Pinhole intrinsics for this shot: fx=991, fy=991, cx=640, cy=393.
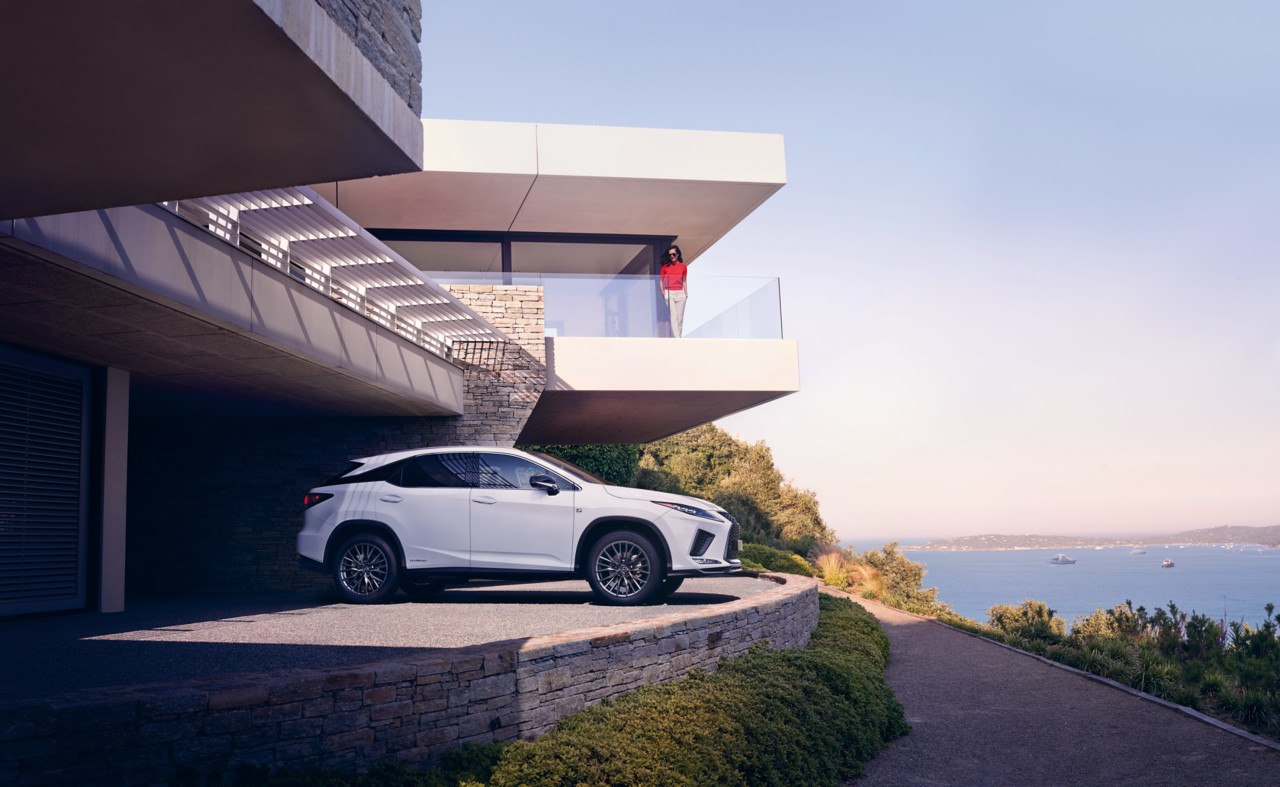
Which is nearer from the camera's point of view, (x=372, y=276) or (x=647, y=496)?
(x=647, y=496)

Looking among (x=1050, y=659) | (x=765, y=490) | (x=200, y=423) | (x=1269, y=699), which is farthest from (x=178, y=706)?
(x=765, y=490)

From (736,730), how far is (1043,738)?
184 inches

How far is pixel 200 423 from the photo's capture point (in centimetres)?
1673

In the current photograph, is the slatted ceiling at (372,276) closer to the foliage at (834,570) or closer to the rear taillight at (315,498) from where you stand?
the rear taillight at (315,498)

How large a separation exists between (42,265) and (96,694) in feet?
11.4

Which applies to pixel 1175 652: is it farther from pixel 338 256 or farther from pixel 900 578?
pixel 338 256

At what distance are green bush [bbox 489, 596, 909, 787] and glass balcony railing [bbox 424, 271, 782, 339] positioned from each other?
7.30 meters

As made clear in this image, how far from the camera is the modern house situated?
481 cm

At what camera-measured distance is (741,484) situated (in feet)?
117

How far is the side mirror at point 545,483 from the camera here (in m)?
11.2

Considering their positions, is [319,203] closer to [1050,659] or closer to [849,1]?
[849,1]

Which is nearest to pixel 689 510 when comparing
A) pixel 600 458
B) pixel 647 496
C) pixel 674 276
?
pixel 647 496

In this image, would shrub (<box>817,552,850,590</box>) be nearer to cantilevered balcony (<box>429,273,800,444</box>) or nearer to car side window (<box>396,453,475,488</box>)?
cantilevered balcony (<box>429,273,800,444</box>)

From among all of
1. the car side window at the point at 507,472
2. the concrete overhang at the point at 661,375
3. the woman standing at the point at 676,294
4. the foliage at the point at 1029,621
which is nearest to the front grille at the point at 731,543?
the car side window at the point at 507,472
